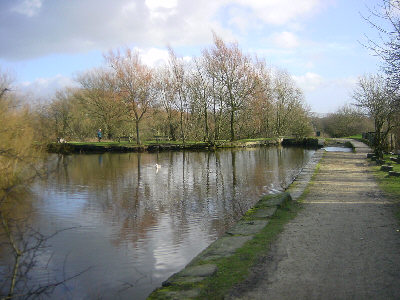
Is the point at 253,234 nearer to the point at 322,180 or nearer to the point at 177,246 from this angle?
the point at 177,246

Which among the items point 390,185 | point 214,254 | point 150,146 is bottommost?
point 214,254

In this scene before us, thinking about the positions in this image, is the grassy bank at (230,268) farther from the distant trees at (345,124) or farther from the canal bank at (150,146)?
the distant trees at (345,124)

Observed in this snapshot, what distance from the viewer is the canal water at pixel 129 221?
18.2 ft

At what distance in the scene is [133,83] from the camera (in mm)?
32875

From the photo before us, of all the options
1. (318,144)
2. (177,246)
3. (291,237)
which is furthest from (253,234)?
(318,144)

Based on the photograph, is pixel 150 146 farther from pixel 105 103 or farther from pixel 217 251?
pixel 217 251

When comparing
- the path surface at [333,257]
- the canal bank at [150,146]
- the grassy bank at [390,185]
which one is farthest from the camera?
the canal bank at [150,146]

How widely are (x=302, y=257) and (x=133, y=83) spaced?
2946 cm

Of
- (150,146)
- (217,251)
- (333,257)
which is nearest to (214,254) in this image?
(217,251)

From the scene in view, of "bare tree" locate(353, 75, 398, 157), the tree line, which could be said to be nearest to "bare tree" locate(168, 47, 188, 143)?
the tree line

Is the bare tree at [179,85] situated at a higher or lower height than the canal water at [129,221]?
higher

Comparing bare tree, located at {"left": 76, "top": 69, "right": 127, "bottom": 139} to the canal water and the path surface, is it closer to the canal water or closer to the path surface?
the canal water

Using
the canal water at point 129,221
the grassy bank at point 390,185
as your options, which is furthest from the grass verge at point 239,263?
the grassy bank at point 390,185

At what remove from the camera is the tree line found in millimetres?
32781
